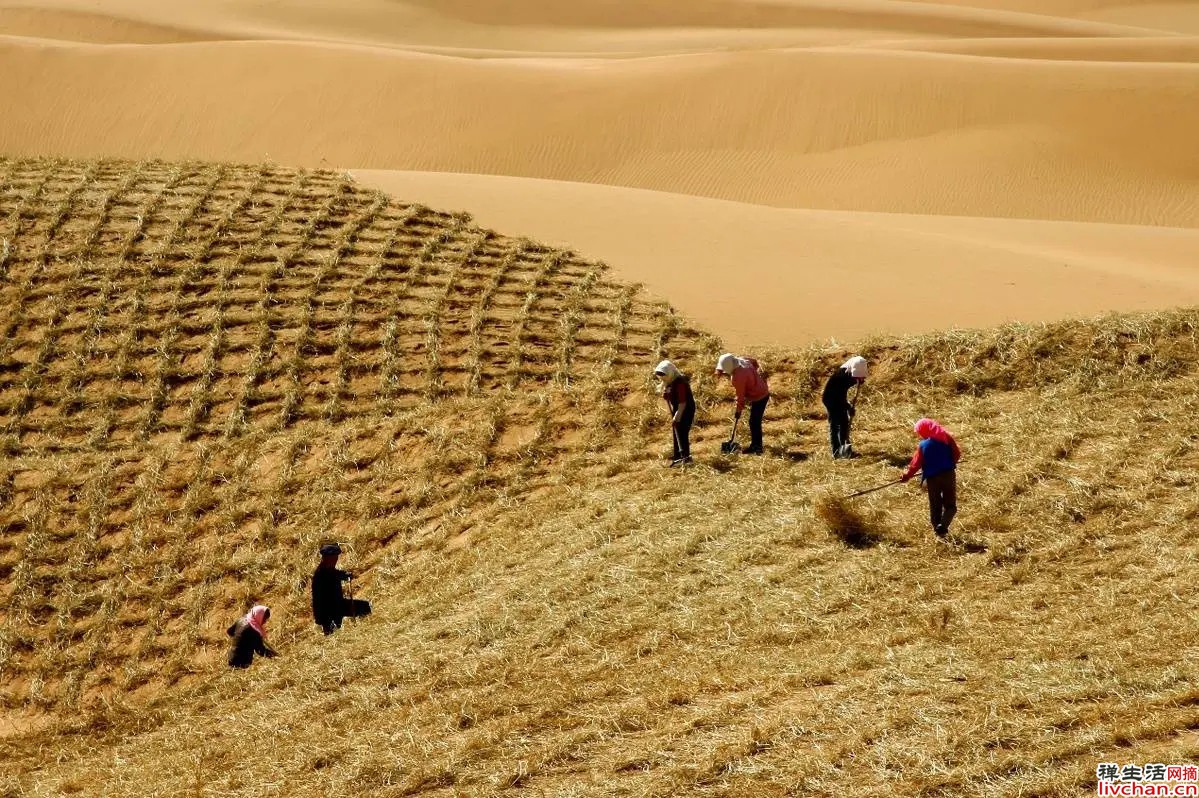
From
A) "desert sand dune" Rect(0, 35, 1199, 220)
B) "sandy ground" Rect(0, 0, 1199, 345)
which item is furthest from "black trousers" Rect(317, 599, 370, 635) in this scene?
"desert sand dune" Rect(0, 35, 1199, 220)

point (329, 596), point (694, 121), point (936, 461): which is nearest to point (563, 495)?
point (329, 596)

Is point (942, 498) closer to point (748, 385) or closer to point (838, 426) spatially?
point (838, 426)

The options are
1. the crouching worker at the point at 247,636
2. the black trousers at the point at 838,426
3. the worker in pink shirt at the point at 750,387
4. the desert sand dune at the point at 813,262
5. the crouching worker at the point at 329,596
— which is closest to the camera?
the crouching worker at the point at 247,636

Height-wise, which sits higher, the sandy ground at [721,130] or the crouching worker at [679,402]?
the sandy ground at [721,130]

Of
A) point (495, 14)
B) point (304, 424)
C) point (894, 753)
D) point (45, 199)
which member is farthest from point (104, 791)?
point (495, 14)

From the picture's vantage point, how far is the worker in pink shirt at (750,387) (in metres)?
11.9

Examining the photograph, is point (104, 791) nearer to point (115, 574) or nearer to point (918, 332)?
point (115, 574)

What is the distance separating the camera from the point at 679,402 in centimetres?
1208

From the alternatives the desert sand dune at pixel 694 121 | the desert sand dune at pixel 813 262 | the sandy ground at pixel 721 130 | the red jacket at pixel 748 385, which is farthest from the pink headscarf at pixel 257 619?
the desert sand dune at pixel 694 121

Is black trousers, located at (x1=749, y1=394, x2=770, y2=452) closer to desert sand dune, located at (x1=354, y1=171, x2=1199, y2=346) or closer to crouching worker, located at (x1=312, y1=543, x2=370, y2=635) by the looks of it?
desert sand dune, located at (x1=354, y1=171, x2=1199, y2=346)

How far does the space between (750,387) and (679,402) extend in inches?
26.6

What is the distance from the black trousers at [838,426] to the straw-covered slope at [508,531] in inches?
10.1

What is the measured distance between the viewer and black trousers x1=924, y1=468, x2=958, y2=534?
10102 millimetres

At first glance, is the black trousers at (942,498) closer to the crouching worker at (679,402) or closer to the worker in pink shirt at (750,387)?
the worker in pink shirt at (750,387)
